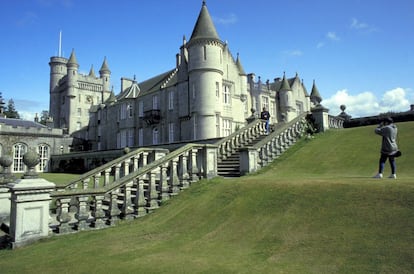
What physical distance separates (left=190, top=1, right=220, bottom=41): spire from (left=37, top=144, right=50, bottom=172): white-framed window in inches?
1111

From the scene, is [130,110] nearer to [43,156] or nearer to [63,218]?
[43,156]

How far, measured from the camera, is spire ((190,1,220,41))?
1192 inches

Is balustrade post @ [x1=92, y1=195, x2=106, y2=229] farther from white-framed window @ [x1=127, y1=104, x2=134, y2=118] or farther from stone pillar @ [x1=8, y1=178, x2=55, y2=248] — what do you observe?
white-framed window @ [x1=127, y1=104, x2=134, y2=118]

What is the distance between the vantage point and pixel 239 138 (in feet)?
53.8

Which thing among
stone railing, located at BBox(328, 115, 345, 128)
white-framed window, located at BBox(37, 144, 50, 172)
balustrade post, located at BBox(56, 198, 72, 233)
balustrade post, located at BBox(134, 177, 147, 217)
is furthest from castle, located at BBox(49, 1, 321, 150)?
balustrade post, located at BBox(56, 198, 72, 233)

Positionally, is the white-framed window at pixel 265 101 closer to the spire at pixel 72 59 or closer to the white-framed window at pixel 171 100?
the white-framed window at pixel 171 100

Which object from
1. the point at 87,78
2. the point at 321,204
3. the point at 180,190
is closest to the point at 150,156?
the point at 180,190

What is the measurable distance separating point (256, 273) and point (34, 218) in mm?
5741

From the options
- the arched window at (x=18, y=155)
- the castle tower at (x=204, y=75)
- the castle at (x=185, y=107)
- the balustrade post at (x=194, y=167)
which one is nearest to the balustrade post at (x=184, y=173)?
the balustrade post at (x=194, y=167)

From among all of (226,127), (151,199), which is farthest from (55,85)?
(151,199)

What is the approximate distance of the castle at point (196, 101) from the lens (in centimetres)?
3020

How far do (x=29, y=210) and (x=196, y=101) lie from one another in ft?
78.5

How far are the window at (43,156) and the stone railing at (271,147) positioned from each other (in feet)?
125

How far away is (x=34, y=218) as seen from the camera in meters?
7.44
